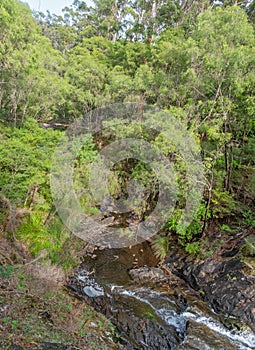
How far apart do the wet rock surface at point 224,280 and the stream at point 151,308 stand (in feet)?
1.00

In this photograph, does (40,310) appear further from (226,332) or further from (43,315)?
(226,332)

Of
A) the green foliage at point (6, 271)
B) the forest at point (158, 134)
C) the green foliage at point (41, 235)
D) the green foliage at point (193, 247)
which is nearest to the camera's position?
the green foliage at point (6, 271)

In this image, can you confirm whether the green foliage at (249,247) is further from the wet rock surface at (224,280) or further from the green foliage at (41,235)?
the green foliage at (41,235)

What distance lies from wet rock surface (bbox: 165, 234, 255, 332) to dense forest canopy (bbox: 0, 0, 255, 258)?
1.01m

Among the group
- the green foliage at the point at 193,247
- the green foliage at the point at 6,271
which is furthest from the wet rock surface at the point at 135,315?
the green foliage at the point at 193,247

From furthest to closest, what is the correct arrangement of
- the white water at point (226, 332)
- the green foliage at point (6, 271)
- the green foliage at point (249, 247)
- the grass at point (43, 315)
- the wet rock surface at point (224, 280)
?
the green foliage at point (249, 247)
the wet rock surface at point (224, 280)
the white water at point (226, 332)
the green foliage at point (6, 271)
the grass at point (43, 315)

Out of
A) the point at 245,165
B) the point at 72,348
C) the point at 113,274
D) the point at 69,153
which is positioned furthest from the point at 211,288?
the point at 69,153

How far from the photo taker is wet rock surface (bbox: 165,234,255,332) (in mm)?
6762

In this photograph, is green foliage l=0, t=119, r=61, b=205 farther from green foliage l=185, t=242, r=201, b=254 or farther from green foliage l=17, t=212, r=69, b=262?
green foliage l=185, t=242, r=201, b=254

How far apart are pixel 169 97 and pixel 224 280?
8151 mm

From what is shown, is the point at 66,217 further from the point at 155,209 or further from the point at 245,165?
the point at 245,165

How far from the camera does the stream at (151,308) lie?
5688mm

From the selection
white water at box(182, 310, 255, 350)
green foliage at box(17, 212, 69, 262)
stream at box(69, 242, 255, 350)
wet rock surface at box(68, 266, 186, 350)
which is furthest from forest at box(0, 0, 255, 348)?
white water at box(182, 310, 255, 350)

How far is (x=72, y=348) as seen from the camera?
437cm
